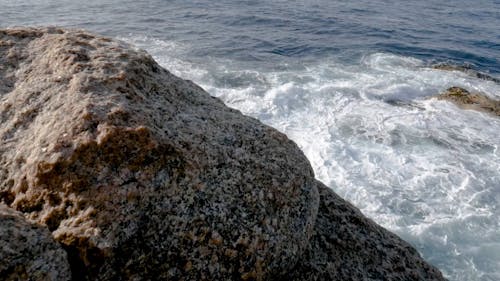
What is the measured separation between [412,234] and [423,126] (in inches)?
A: 210

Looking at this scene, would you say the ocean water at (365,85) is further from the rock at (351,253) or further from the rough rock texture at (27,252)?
the rough rock texture at (27,252)

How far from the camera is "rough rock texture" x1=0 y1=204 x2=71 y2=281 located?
2.23m

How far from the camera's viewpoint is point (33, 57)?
3.83 m

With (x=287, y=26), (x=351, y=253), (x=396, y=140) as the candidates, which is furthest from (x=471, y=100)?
(x=351, y=253)

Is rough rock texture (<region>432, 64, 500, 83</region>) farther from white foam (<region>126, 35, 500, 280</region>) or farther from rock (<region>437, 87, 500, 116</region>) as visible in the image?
rock (<region>437, 87, 500, 116</region>)

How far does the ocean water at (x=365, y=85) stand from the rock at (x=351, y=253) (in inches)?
136

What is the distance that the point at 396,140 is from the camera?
11367 mm

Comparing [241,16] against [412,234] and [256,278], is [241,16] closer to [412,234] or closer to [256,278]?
[412,234]

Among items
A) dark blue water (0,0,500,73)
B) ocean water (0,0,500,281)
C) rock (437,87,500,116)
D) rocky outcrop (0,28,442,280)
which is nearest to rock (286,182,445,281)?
rocky outcrop (0,28,442,280)

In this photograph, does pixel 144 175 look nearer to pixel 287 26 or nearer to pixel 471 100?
pixel 471 100

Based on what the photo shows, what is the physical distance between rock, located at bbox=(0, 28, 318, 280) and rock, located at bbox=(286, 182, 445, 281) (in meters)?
0.38

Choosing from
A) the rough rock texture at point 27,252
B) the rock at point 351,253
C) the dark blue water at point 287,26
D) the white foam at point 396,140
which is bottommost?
the white foam at point 396,140

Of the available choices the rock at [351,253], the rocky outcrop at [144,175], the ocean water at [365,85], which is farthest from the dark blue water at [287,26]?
the rocky outcrop at [144,175]

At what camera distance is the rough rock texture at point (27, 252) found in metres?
2.23
